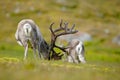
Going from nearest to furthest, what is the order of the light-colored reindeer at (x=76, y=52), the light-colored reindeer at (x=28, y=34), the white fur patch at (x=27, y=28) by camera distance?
the white fur patch at (x=27, y=28) → the light-colored reindeer at (x=28, y=34) → the light-colored reindeer at (x=76, y=52)

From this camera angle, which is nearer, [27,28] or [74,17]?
[27,28]

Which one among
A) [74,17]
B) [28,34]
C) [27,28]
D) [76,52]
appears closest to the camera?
[27,28]

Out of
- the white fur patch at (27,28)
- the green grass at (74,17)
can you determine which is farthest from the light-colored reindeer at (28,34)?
the green grass at (74,17)

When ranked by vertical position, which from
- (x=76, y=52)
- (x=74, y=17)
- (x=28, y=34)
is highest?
(x=74, y=17)

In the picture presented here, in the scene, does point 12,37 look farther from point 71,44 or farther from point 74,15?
point 71,44

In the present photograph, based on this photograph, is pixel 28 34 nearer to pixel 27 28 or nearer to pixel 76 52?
pixel 27 28

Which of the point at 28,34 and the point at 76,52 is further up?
the point at 28,34

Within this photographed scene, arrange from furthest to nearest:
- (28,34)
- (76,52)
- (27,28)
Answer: (76,52) → (28,34) → (27,28)

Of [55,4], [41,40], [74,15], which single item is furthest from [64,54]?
[55,4]

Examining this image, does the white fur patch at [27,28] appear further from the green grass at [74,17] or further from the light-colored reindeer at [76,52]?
the green grass at [74,17]

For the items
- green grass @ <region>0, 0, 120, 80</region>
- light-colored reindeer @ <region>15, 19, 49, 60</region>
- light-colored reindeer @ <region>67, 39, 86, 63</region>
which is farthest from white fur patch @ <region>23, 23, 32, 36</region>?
green grass @ <region>0, 0, 120, 80</region>

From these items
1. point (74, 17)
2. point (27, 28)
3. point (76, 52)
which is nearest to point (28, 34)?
point (27, 28)

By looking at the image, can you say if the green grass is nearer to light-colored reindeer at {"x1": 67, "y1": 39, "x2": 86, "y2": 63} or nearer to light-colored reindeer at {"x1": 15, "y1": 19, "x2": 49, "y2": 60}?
light-colored reindeer at {"x1": 67, "y1": 39, "x2": 86, "y2": 63}

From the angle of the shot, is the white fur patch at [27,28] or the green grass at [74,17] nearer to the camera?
the white fur patch at [27,28]
